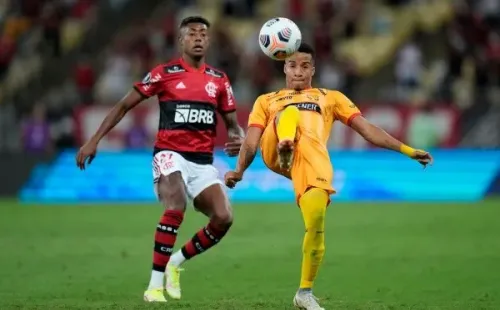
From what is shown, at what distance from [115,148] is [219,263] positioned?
12.0 m

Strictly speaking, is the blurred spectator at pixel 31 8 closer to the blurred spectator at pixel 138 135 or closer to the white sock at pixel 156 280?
the blurred spectator at pixel 138 135

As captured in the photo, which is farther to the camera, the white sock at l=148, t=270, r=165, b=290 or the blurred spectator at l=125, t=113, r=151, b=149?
the blurred spectator at l=125, t=113, r=151, b=149

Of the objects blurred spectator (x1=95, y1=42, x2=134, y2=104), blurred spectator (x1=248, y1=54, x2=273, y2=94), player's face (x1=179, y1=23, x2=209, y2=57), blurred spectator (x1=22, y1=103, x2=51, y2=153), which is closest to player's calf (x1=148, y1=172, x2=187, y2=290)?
player's face (x1=179, y1=23, x2=209, y2=57)

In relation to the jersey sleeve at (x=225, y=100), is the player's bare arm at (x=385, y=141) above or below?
below

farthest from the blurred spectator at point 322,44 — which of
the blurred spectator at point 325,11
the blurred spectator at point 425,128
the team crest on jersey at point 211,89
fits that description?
the team crest on jersey at point 211,89

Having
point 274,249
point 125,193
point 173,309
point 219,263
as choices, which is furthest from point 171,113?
point 125,193

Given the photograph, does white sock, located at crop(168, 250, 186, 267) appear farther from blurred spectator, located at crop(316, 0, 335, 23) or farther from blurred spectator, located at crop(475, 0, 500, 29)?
blurred spectator, located at crop(475, 0, 500, 29)

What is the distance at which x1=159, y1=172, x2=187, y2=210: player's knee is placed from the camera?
33.4 feet

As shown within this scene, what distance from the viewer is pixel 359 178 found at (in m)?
22.1

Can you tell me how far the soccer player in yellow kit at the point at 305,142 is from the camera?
8.78 metres

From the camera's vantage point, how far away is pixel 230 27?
28.5 meters

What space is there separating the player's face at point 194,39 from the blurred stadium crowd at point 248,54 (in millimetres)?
13769

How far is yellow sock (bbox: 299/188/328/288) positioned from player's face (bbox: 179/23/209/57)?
2392mm

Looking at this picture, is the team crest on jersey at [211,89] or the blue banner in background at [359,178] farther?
the blue banner in background at [359,178]
